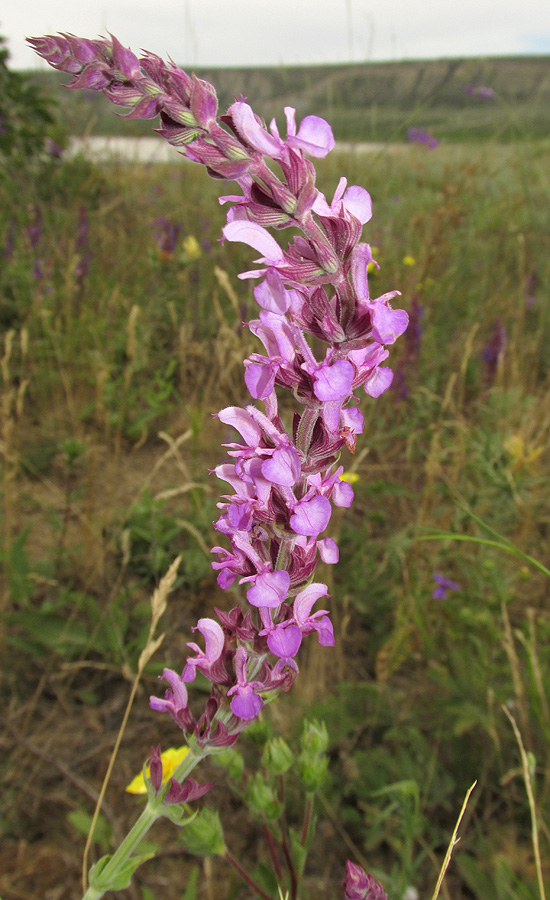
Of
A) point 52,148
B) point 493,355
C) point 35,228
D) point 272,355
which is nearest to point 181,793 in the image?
point 272,355

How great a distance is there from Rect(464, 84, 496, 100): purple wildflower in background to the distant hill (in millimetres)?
46

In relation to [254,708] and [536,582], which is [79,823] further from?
[536,582]

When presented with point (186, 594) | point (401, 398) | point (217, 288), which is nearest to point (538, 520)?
point (401, 398)

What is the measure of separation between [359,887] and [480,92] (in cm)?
619

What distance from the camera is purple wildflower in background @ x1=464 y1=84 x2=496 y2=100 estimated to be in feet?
18.5

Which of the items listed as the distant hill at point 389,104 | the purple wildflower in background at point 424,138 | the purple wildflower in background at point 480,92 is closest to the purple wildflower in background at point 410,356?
the distant hill at point 389,104

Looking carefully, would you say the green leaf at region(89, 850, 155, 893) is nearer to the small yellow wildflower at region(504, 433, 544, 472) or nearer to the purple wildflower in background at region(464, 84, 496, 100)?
the small yellow wildflower at region(504, 433, 544, 472)

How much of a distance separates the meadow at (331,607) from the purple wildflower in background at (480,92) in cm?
251

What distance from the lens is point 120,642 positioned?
212 cm

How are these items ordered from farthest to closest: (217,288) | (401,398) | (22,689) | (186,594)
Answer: (217,288) → (401,398) → (186,594) → (22,689)

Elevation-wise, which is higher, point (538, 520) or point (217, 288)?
point (217, 288)

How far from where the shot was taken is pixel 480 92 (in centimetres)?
570

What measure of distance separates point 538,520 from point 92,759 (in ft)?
6.25

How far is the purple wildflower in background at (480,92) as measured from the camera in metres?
5.64
